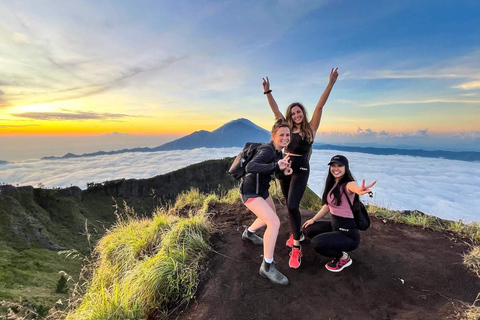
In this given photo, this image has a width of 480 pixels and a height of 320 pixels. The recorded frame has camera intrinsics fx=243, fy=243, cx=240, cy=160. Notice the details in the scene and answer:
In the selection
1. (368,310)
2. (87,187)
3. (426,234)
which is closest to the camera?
(368,310)

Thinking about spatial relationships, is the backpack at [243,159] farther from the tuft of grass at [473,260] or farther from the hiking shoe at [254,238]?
the tuft of grass at [473,260]

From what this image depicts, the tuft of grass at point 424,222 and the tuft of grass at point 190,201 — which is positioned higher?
the tuft of grass at point 424,222

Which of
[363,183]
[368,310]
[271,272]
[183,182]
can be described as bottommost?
[183,182]

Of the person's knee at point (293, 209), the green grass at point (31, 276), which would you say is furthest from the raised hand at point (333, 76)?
the green grass at point (31, 276)

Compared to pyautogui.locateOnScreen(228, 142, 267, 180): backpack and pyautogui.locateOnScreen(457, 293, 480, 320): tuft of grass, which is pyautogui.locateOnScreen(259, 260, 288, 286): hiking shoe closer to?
pyautogui.locateOnScreen(228, 142, 267, 180): backpack

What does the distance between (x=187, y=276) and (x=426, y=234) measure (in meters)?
5.21

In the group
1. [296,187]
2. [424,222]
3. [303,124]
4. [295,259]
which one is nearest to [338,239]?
[295,259]

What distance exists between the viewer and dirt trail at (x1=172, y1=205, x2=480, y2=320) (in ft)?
10.2

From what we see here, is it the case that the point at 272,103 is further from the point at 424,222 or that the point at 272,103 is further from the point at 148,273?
the point at 424,222

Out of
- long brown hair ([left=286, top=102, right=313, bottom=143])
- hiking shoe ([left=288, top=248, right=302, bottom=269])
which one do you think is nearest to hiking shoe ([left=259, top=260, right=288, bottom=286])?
hiking shoe ([left=288, top=248, right=302, bottom=269])

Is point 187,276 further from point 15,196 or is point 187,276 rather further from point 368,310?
point 15,196

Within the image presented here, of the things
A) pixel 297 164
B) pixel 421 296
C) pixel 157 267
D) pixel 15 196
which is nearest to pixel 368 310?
pixel 421 296

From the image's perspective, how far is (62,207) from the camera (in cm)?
A: 3609

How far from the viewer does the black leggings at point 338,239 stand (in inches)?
149
